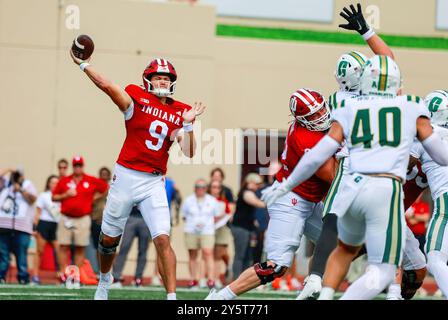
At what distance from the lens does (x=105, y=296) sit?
873 cm

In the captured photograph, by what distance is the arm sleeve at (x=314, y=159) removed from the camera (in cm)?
642

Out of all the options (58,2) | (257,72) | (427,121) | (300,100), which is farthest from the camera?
(257,72)

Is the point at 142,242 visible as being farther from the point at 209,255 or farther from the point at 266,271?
the point at 266,271

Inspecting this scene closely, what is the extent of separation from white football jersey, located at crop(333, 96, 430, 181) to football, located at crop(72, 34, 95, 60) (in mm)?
2695

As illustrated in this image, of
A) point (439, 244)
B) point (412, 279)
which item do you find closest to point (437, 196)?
point (439, 244)

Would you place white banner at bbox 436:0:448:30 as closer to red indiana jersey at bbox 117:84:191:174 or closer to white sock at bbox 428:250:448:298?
red indiana jersey at bbox 117:84:191:174

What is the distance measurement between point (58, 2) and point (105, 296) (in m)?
9.52

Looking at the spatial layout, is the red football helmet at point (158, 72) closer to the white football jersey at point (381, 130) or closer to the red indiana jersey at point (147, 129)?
the red indiana jersey at point (147, 129)

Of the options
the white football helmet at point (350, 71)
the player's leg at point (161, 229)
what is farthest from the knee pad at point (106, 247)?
the white football helmet at point (350, 71)

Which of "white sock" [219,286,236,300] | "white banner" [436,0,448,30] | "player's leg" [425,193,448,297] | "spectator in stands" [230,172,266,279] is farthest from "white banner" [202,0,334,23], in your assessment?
"white sock" [219,286,236,300]

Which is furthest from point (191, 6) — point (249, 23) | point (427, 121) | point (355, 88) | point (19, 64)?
point (427, 121)

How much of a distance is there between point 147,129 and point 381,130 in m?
2.53
